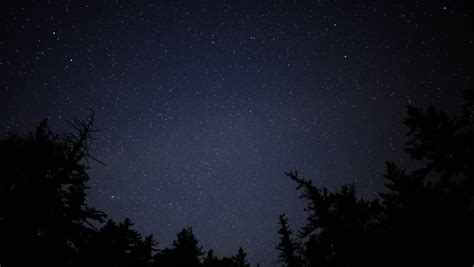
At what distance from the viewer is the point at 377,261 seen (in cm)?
1094

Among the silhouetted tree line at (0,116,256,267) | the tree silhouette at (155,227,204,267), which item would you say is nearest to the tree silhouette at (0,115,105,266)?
the silhouetted tree line at (0,116,256,267)

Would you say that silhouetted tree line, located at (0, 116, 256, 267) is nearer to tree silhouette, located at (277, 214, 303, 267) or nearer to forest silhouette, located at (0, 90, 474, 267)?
forest silhouette, located at (0, 90, 474, 267)

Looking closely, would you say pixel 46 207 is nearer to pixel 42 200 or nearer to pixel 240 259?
pixel 42 200

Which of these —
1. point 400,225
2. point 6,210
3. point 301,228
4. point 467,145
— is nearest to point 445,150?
point 467,145

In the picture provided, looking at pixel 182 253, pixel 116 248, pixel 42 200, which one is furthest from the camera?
pixel 182 253

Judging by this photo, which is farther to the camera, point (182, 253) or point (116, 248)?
point (182, 253)

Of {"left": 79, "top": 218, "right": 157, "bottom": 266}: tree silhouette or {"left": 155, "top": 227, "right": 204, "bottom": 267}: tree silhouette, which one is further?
{"left": 155, "top": 227, "right": 204, "bottom": 267}: tree silhouette

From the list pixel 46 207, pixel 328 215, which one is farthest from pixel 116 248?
pixel 328 215

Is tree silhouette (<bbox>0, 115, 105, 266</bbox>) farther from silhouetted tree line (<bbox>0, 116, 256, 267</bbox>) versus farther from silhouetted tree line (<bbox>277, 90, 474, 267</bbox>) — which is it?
silhouetted tree line (<bbox>277, 90, 474, 267</bbox>)

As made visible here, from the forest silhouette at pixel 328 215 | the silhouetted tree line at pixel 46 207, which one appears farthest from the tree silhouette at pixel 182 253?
the silhouetted tree line at pixel 46 207

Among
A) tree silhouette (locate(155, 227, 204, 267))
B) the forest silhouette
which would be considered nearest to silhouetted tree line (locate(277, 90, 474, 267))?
the forest silhouette

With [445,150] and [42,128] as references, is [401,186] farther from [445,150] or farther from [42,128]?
[42,128]

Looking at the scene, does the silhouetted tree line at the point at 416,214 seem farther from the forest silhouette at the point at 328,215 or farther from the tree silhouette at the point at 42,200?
the tree silhouette at the point at 42,200

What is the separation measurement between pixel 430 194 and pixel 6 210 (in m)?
12.6
